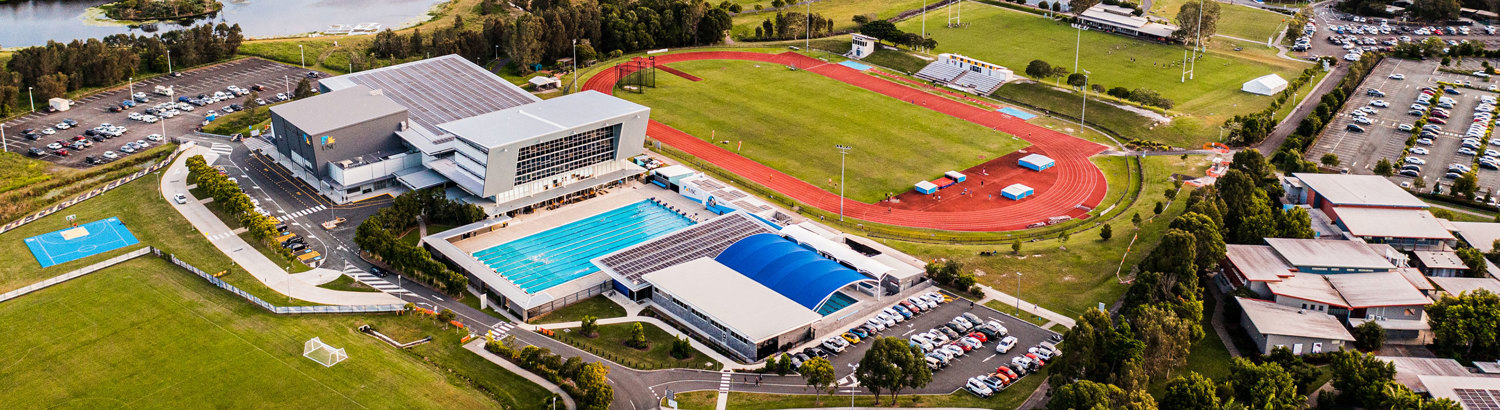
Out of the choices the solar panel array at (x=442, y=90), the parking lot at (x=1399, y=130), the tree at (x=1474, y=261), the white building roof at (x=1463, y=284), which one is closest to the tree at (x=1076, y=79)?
the parking lot at (x=1399, y=130)

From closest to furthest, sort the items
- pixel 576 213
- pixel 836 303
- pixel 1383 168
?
pixel 836 303 < pixel 576 213 < pixel 1383 168

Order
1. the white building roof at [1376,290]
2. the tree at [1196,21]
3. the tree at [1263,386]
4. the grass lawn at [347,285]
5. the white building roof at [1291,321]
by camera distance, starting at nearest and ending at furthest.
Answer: the tree at [1263,386], the white building roof at [1291,321], the white building roof at [1376,290], the grass lawn at [347,285], the tree at [1196,21]

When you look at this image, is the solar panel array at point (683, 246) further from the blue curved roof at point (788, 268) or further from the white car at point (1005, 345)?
the white car at point (1005, 345)

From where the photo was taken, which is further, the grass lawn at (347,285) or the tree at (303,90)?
the tree at (303,90)

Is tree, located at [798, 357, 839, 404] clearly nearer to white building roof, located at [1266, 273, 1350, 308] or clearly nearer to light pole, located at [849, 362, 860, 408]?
light pole, located at [849, 362, 860, 408]

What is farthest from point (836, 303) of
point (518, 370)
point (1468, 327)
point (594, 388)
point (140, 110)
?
point (140, 110)

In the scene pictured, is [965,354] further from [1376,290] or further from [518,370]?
[1376,290]
